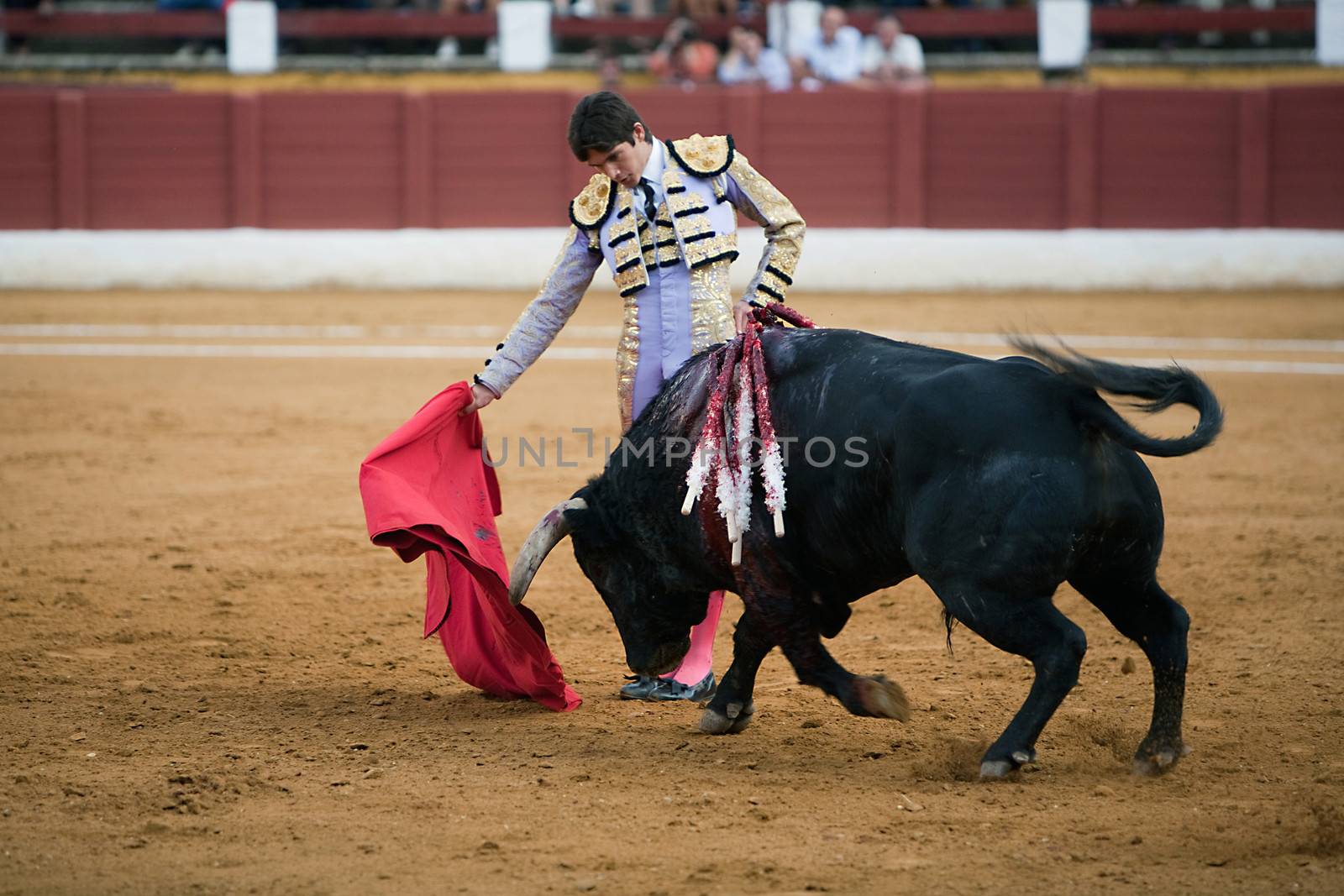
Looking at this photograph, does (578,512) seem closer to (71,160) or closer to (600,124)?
(600,124)

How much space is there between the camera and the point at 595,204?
10.8ft

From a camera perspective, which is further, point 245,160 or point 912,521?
point 245,160

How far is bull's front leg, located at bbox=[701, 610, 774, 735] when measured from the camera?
119 inches

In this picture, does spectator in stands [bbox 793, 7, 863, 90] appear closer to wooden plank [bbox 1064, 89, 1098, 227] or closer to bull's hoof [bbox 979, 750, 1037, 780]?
wooden plank [bbox 1064, 89, 1098, 227]

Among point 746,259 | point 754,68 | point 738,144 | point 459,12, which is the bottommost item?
point 746,259

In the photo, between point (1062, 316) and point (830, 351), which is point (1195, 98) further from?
point (830, 351)

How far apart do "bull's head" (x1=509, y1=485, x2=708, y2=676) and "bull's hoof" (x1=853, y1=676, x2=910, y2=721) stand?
51 centimetres

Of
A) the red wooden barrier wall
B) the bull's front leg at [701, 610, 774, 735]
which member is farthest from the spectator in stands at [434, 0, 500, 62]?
the bull's front leg at [701, 610, 774, 735]

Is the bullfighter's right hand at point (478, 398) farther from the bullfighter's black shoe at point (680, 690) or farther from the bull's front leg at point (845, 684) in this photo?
the bull's front leg at point (845, 684)

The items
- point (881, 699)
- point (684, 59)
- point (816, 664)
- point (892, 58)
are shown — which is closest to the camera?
point (881, 699)

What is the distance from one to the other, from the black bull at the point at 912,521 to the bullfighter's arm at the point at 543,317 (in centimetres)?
37

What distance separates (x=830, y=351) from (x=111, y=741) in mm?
1591

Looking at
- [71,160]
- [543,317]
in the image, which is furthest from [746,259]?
[543,317]

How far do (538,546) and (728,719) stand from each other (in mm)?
519
